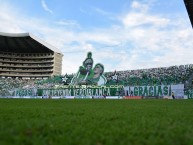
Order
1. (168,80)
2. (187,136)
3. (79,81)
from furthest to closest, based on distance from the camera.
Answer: (79,81) < (168,80) < (187,136)

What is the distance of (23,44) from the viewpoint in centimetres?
11750

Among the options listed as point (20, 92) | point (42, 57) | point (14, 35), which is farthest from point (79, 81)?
point (42, 57)

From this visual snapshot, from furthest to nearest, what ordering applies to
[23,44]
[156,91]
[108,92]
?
[23,44], [108,92], [156,91]

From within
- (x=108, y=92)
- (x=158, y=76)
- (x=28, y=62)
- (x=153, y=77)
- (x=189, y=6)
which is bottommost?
(x=108, y=92)

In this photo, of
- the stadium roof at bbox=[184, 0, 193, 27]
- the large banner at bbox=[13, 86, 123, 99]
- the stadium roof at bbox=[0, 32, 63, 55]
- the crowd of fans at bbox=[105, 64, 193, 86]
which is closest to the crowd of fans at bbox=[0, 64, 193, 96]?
the crowd of fans at bbox=[105, 64, 193, 86]

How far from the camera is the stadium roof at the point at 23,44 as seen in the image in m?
106

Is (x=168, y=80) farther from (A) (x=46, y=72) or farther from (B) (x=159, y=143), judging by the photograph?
(A) (x=46, y=72)

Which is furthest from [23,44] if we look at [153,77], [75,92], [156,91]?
[156,91]

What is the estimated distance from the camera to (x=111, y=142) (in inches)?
206

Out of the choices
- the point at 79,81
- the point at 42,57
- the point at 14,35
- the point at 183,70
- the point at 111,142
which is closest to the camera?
the point at 111,142

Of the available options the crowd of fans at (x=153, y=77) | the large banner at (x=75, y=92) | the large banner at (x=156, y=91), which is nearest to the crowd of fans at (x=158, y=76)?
the crowd of fans at (x=153, y=77)

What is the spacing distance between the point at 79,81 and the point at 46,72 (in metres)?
59.8

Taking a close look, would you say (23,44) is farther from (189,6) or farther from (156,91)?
(189,6)

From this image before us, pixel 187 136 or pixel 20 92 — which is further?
pixel 20 92
